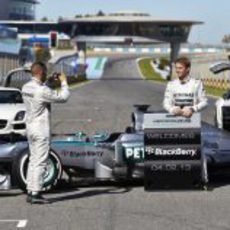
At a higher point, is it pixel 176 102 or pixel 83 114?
pixel 176 102

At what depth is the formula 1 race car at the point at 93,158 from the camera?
940cm

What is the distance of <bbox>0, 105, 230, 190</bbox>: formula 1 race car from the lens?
370 inches

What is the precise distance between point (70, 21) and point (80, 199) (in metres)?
184

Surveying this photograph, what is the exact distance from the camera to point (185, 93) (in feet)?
32.1

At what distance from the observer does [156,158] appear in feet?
31.2

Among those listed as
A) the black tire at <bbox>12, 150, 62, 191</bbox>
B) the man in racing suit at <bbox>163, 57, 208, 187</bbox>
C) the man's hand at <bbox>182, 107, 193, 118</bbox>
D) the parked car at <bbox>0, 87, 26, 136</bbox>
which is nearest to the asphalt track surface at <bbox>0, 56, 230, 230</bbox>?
the black tire at <bbox>12, 150, 62, 191</bbox>

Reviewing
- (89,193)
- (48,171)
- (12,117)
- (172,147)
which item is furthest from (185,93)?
(12,117)

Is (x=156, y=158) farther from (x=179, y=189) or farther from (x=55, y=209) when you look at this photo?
(x=55, y=209)

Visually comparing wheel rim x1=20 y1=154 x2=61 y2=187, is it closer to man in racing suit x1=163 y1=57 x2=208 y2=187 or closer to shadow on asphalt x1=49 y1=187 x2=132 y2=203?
shadow on asphalt x1=49 y1=187 x2=132 y2=203

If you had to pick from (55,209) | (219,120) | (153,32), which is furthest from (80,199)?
(153,32)

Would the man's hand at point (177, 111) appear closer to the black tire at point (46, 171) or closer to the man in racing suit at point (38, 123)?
the man in racing suit at point (38, 123)

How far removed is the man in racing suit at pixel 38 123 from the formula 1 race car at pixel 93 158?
500 mm

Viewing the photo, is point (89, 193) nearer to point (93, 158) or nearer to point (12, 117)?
point (93, 158)

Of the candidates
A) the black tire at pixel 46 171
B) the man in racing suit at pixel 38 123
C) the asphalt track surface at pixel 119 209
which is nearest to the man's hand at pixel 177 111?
the asphalt track surface at pixel 119 209
